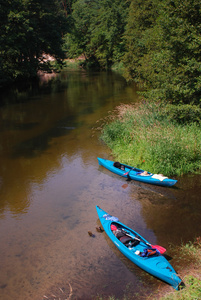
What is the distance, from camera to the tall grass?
36.4ft

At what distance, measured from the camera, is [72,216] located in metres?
9.26

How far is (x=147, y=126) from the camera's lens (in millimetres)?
13680

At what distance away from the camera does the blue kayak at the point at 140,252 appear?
6195 millimetres

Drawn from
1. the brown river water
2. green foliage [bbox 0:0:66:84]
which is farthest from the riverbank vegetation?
the brown river water

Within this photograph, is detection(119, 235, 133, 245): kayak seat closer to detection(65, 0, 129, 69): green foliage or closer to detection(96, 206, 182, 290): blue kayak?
detection(96, 206, 182, 290): blue kayak

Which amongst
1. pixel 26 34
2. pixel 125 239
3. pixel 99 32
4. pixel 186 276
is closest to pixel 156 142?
pixel 125 239

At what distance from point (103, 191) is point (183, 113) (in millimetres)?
5775

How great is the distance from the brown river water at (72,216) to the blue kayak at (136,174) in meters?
0.28

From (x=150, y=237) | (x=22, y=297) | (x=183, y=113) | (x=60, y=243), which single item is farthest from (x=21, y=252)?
(x=183, y=113)

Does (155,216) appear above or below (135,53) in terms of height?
below

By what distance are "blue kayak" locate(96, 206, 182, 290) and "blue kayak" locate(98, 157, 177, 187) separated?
2.67 m

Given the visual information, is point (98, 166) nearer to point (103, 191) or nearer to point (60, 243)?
point (103, 191)

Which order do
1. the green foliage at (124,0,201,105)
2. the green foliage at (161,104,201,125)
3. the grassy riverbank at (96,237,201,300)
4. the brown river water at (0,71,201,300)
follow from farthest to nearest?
the green foliage at (161,104,201,125)
the green foliage at (124,0,201,105)
the brown river water at (0,71,201,300)
the grassy riverbank at (96,237,201,300)

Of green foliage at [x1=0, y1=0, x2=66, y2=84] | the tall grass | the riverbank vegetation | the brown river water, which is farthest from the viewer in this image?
green foliage at [x1=0, y1=0, x2=66, y2=84]
